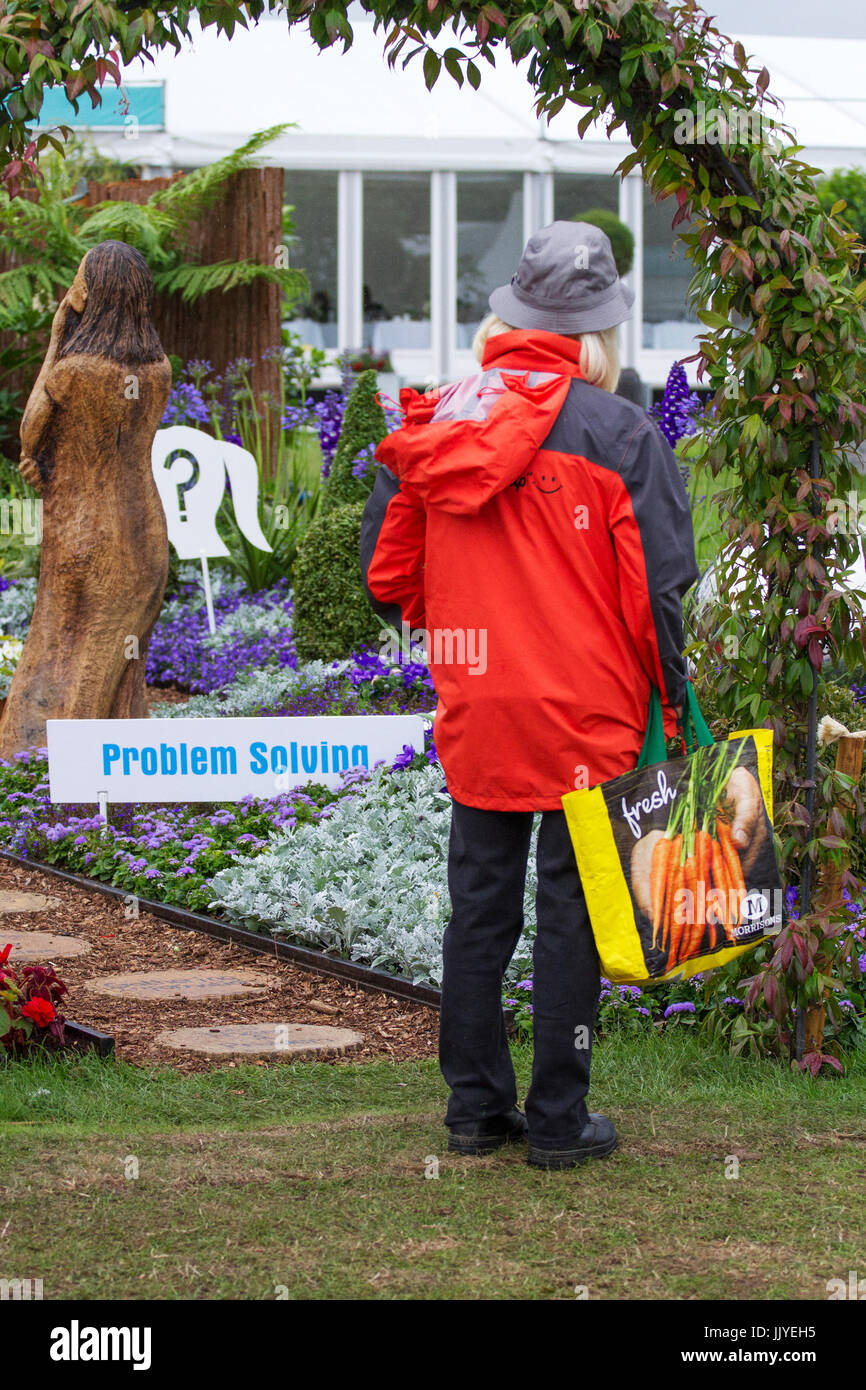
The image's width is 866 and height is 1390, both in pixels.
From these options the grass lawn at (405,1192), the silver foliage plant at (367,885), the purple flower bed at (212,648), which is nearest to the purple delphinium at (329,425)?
the purple flower bed at (212,648)

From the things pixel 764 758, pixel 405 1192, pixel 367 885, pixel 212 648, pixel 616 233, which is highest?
pixel 616 233

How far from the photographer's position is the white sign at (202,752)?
5.98m

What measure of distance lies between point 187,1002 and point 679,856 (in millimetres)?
2050

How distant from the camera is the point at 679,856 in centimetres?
301

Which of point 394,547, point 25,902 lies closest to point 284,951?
point 25,902

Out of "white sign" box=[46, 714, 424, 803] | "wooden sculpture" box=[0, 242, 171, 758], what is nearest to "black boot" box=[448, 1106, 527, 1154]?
"white sign" box=[46, 714, 424, 803]

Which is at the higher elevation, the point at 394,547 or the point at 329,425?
the point at 329,425

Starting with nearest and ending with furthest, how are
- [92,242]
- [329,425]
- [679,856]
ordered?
[679,856]
[329,425]
[92,242]

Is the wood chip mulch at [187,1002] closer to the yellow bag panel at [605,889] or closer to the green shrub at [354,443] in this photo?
the yellow bag panel at [605,889]

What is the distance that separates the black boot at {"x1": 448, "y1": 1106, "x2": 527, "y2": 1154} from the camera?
10.2 feet

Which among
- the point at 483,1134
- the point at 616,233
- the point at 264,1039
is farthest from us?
the point at 616,233

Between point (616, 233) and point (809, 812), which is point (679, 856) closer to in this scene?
point (809, 812)

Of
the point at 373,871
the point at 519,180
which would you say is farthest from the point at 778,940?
the point at 519,180
